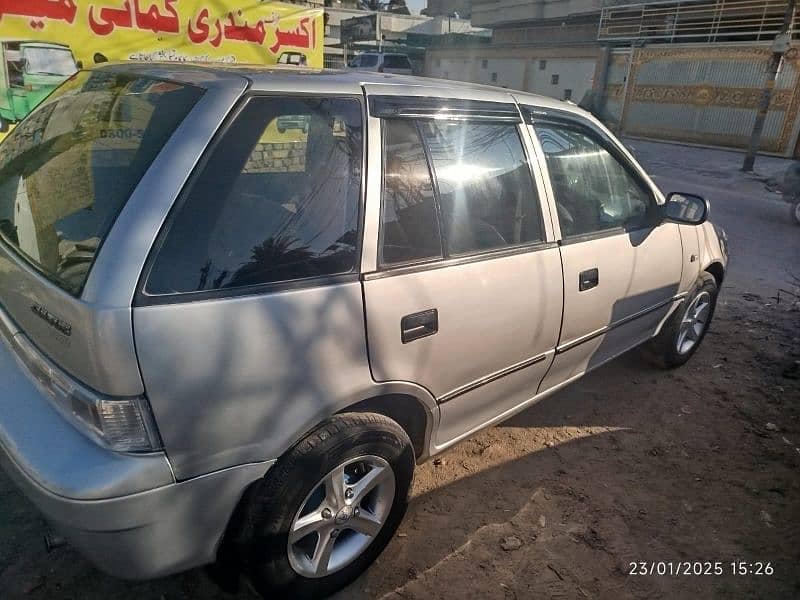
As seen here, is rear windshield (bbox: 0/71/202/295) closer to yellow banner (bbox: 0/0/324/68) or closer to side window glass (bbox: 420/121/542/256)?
side window glass (bbox: 420/121/542/256)

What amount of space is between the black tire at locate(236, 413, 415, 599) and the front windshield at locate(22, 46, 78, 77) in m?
6.11

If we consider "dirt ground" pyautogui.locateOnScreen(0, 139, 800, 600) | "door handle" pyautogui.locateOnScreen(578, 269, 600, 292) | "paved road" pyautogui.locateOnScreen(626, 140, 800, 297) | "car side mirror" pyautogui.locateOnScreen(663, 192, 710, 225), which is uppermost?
"car side mirror" pyautogui.locateOnScreen(663, 192, 710, 225)

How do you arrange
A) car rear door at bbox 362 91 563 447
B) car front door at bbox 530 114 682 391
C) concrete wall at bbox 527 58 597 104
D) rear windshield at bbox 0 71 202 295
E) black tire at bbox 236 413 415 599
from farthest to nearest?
concrete wall at bbox 527 58 597 104 < car front door at bbox 530 114 682 391 < car rear door at bbox 362 91 563 447 < black tire at bbox 236 413 415 599 < rear windshield at bbox 0 71 202 295

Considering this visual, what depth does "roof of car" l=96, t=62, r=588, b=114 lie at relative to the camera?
1794 mm

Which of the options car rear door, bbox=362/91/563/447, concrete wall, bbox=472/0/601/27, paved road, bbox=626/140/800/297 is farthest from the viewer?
concrete wall, bbox=472/0/601/27

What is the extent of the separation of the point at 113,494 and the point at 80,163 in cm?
111

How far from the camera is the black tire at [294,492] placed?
5.71 ft

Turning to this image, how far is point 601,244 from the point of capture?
2.78 metres

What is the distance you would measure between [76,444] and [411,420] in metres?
1.18

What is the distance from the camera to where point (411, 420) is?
2215 millimetres

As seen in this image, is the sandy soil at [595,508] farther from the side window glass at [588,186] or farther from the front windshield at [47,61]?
the front windshield at [47,61]

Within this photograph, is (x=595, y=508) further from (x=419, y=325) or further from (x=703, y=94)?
(x=703, y=94)

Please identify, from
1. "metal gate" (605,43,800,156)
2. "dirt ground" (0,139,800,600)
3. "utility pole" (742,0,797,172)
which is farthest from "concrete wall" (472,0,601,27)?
"dirt ground" (0,139,800,600)

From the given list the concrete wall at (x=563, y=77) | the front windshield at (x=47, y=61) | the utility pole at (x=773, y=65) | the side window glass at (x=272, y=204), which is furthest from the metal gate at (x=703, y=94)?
the side window glass at (x=272, y=204)
